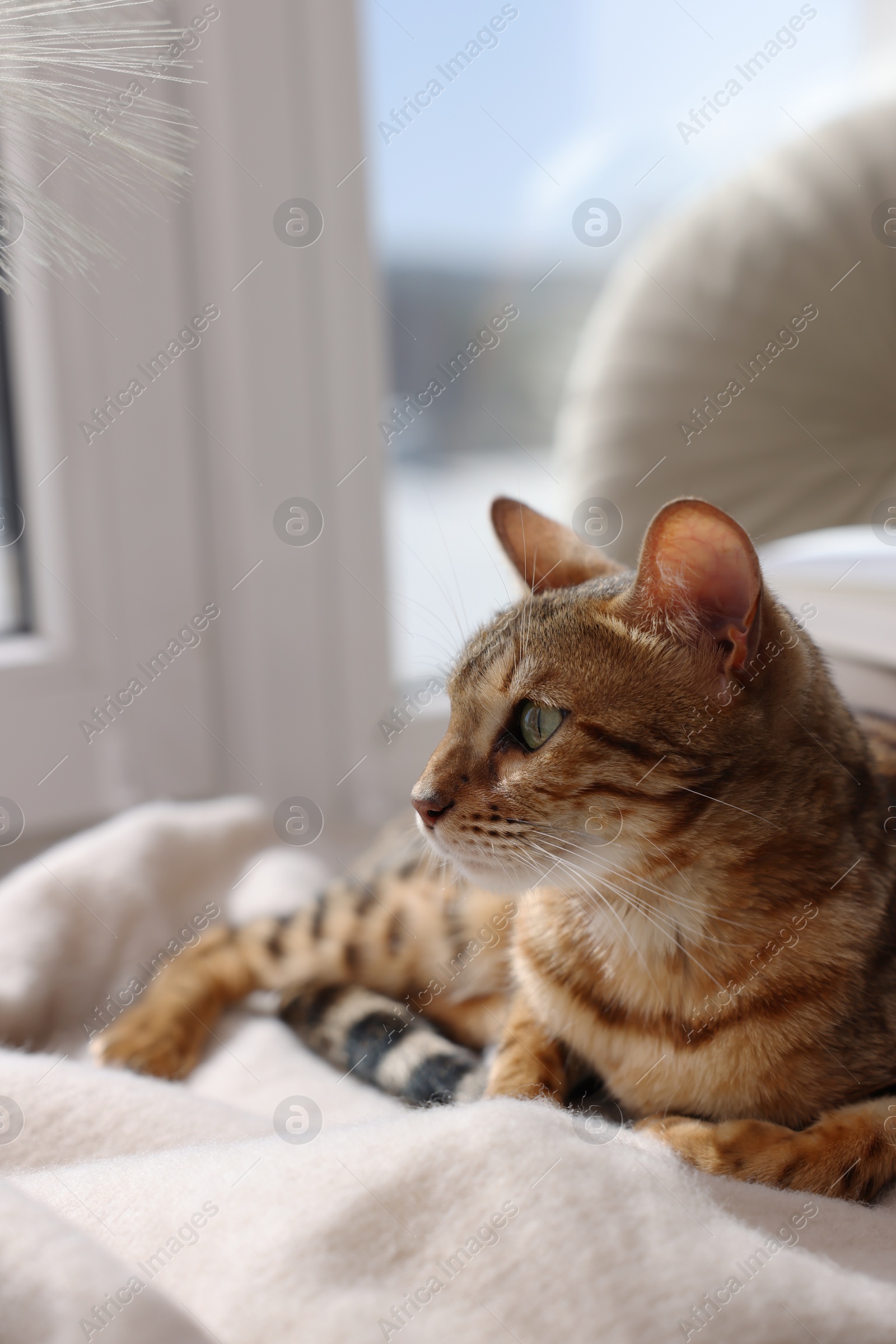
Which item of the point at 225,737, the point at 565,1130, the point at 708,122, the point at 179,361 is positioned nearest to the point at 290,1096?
the point at 565,1130

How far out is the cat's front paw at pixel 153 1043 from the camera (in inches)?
40.3

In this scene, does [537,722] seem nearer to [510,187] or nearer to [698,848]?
[698,848]

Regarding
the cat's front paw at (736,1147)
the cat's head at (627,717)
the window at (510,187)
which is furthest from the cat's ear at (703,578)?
the window at (510,187)

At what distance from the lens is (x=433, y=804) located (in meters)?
0.80

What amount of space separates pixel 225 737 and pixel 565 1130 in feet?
4.48

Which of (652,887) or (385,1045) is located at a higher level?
(652,887)

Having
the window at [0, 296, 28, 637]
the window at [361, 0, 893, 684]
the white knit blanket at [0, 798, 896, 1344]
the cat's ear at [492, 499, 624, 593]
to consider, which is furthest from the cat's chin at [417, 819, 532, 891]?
the window at [0, 296, 28, 637]

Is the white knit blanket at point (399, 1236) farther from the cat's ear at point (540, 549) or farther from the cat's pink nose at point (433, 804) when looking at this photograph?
the cat's ear at point (540, 549)

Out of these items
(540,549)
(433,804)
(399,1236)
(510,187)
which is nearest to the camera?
(399,1236)

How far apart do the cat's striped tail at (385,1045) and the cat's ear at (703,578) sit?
0.45 metres

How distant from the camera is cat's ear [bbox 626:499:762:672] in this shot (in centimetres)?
70

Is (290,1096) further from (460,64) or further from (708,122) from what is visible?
(708,122)

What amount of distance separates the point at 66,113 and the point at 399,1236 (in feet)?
2.45

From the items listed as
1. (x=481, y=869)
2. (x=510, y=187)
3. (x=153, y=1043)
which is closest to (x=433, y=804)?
(x=481, y=869)
